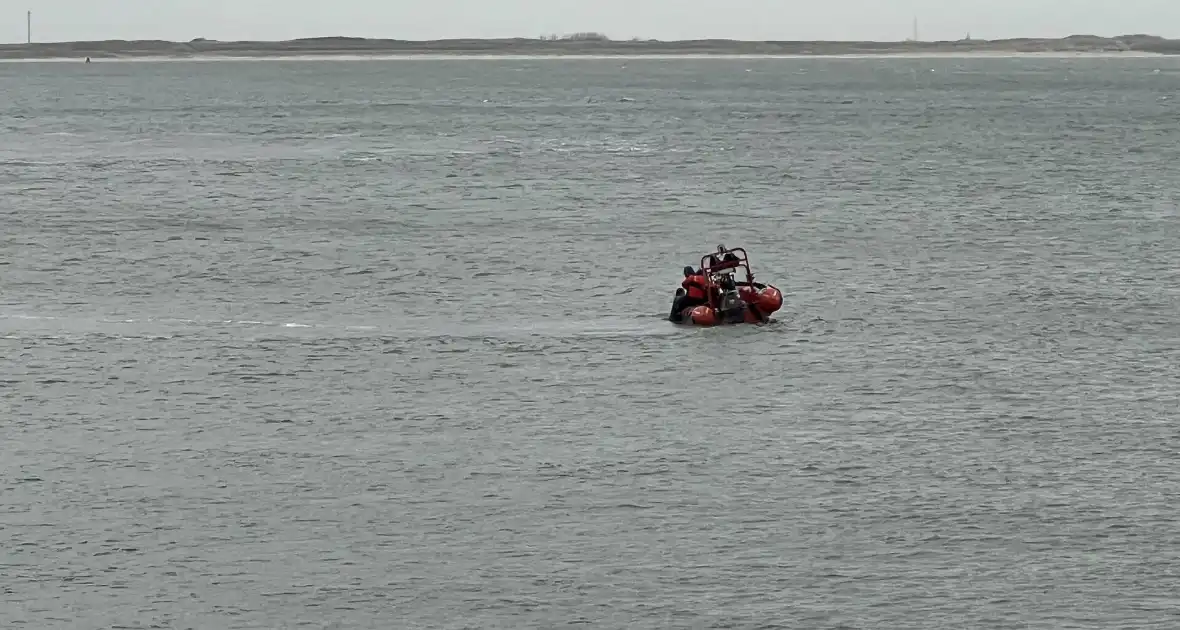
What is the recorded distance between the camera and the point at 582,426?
45.4 metres

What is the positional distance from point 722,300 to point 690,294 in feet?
4.59

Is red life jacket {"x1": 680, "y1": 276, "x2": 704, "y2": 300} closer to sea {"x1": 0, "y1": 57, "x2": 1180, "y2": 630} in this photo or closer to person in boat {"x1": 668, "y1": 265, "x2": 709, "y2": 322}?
person in boat {"x1": 668, "y1": 265, "x2": 709, "y2": 322}

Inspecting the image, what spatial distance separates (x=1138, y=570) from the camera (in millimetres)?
33562

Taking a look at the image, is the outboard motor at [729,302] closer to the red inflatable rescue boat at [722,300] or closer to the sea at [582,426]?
the red inflatable rescue boat at [722,300]

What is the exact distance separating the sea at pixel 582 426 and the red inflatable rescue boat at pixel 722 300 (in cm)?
87

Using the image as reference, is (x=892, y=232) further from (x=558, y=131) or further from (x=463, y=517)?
(x=558, y=131)

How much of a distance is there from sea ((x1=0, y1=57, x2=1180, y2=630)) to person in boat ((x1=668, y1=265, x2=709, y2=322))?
88 centimetres

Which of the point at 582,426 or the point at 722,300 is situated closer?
the point at 582,426

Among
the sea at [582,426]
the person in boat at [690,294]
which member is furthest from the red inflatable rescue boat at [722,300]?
the sea at [582,426]

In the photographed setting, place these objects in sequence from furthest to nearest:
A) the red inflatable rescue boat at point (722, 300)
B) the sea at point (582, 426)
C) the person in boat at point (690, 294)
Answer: the person in boat at point (690, 294) → the red inflatable rescue boat at point (722, 300) → the sea at point (582, 426)

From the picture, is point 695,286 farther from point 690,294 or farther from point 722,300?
point 722,300

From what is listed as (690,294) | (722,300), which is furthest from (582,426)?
(690,294)

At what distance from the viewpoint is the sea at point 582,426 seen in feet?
108

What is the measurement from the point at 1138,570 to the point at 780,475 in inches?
356
